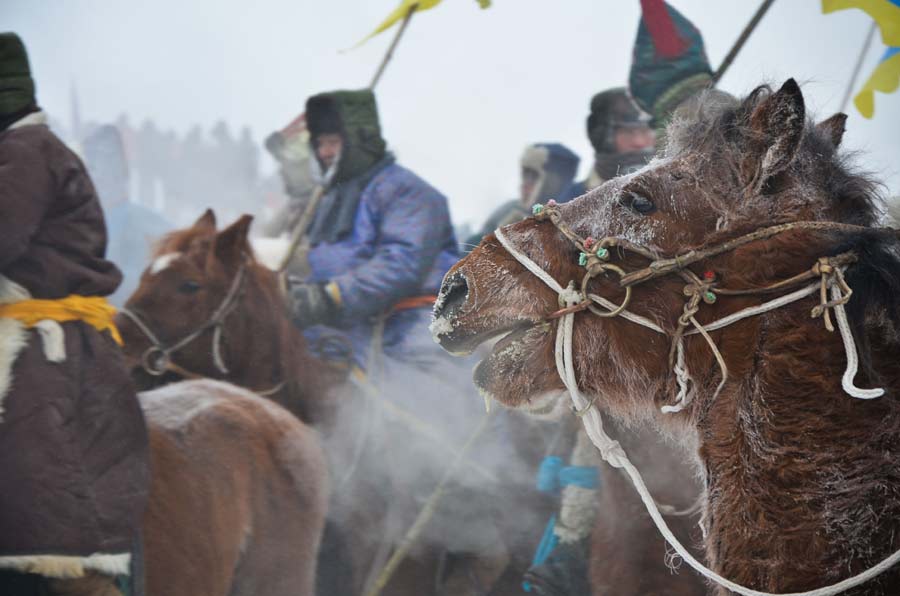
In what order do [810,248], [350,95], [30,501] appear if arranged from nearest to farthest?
[810,248], [30,501], [350,95]

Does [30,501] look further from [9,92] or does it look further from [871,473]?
[871,473]

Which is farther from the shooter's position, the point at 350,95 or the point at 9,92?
the point at 350,95

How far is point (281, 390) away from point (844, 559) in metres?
3.63

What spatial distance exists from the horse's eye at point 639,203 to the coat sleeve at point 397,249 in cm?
289

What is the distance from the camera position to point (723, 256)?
1789mm

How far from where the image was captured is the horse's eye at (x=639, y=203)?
1.90 meters

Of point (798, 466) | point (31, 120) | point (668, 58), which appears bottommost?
point (798, 466)

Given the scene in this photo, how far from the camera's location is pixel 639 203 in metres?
1.91

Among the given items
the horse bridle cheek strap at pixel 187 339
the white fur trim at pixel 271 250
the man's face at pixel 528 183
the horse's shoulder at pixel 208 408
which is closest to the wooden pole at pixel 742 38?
the horse's shoulder at pixel 208 408

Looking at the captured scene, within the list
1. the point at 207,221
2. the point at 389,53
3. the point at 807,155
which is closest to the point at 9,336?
the point at 207,221

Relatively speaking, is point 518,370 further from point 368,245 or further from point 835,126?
point 368,245

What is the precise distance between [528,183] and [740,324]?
7361 mm

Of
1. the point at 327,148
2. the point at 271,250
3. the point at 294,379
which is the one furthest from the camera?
the point at 271,250

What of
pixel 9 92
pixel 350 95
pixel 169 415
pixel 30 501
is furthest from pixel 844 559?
pixel 350 95
